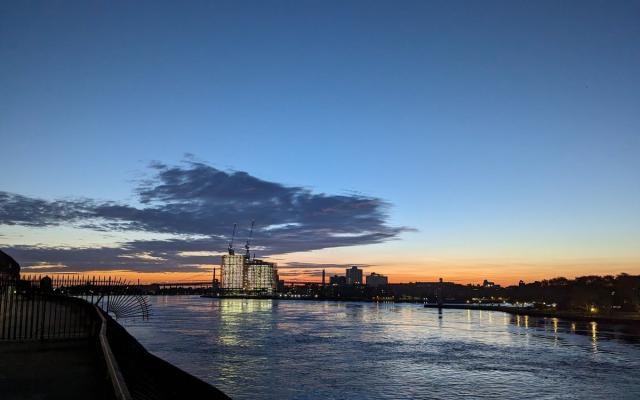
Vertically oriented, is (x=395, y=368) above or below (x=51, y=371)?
below

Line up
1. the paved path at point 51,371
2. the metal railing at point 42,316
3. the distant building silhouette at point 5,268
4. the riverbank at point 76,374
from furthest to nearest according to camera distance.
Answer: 1. the distant building silhouette at point 5,268
2. the metal railing at point 42,316
3. the paved path at point 51,371
4. the riverbank at point 76,374

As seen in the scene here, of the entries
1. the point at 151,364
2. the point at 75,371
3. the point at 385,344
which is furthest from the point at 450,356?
the point at 75,371

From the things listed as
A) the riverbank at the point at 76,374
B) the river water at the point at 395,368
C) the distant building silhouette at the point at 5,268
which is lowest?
the river water at the point at 395,368

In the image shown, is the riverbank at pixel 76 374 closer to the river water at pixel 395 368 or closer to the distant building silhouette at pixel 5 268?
the river water at pixel 395 368

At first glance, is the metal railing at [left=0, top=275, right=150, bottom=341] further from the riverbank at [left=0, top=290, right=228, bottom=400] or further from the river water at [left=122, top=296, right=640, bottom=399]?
the river water at [left=122, top=296, right=640, bottom=399]

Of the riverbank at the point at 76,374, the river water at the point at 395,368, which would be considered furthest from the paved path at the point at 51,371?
the river water at the point at 395,368

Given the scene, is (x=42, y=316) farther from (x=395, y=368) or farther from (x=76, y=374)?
(x=395, y=368)

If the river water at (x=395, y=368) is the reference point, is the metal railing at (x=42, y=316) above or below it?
above

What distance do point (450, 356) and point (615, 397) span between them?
19511 mm

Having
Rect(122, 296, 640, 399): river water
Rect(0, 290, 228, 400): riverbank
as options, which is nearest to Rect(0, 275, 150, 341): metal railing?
Rect(0, 290, 228, 400): riverbank

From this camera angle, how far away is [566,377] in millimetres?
37281

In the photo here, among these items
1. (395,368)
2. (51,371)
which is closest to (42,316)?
(51,371)

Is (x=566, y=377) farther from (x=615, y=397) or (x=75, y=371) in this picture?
(x=75, y=371)

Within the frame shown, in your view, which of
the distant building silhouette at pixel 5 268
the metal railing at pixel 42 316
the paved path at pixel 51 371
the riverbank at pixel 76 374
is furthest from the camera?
the distant building silhouette at pixel 5 268
